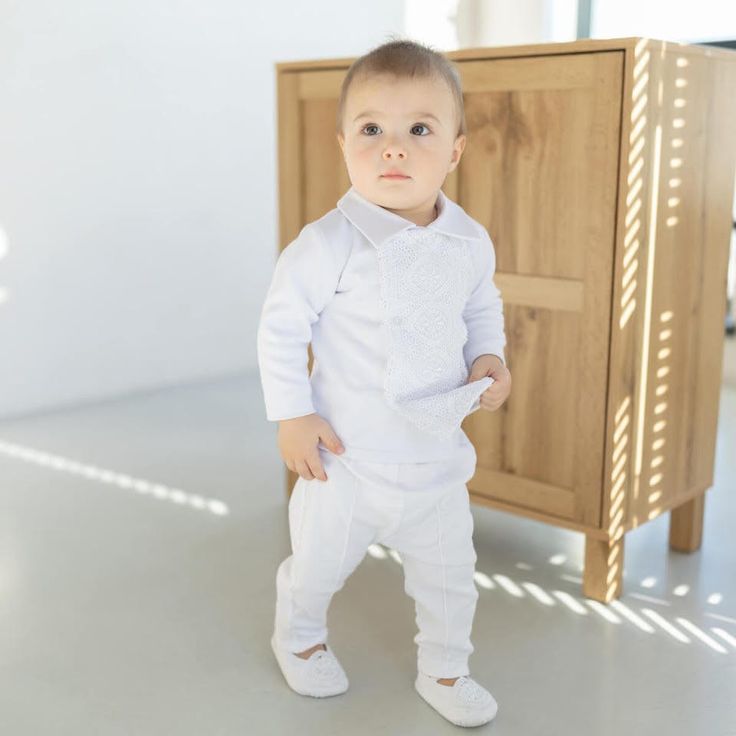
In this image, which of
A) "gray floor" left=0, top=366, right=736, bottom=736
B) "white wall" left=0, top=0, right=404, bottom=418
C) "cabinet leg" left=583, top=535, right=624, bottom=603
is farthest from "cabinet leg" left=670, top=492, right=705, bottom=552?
"white wall" left=0, top=0, right=404, bottom=418

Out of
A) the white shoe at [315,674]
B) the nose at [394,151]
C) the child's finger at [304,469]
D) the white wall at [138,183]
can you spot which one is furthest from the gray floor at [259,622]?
the nose at [394,151]

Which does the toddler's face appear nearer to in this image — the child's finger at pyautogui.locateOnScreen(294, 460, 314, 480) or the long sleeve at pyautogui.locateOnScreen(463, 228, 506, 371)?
the long sleeve at pyautogui.locateOnScreen(463, 228, 506, 371)

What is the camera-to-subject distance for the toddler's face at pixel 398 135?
1337mm

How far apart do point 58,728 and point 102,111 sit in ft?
6.80

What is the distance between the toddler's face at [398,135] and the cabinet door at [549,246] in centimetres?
47

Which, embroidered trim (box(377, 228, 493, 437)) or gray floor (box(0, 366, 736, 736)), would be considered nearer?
embroidered trim (box(377, 228, 493, 437))

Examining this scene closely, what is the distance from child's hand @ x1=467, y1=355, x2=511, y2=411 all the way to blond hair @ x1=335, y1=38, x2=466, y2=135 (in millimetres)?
344

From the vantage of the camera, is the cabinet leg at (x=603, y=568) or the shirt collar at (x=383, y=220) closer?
the shirt collar at (x=383, y=220)

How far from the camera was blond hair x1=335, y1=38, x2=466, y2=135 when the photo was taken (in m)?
1.34

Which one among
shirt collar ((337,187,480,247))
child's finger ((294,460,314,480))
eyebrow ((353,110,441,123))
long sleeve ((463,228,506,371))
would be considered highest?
eyebrow ((353,110,441,123))

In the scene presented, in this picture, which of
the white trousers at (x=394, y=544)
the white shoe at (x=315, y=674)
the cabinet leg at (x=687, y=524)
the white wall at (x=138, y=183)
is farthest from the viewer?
the white wall at (x=138, y=183)

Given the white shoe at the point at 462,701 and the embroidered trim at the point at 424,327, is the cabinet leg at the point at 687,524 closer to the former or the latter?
the white shoe at the point at 462,701

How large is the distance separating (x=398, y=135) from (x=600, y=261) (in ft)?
1.90

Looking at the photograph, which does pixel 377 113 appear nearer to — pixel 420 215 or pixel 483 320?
pixel 420 215
